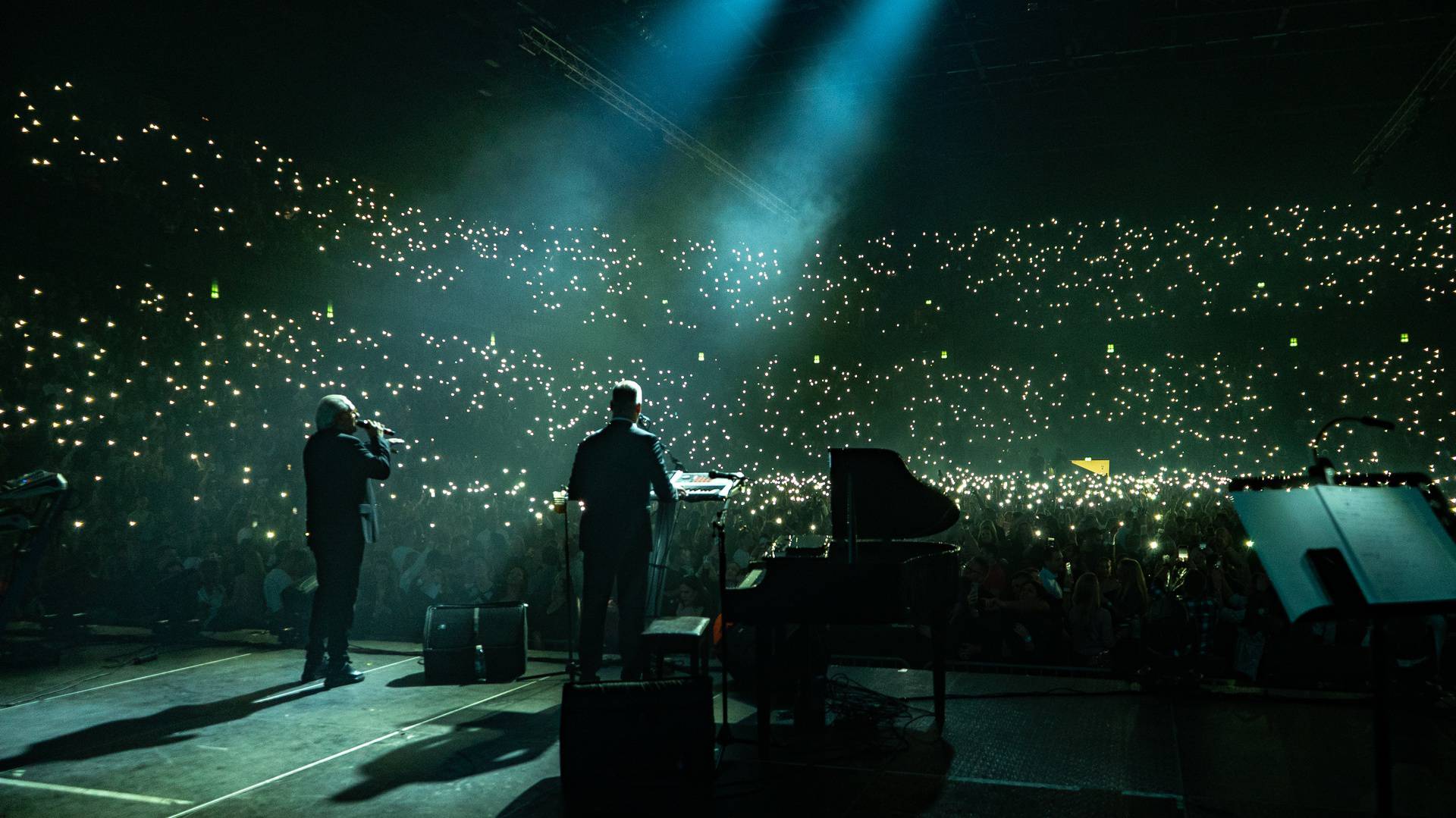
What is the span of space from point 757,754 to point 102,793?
2.74 meters

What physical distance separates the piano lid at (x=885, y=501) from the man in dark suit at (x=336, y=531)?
310cm

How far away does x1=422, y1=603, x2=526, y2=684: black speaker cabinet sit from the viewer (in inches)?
208

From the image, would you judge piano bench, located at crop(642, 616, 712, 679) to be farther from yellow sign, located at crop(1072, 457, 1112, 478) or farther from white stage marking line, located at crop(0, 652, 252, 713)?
yellow sign, located at crop(1072, 457, 1112, 478)

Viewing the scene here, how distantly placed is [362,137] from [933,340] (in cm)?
1214

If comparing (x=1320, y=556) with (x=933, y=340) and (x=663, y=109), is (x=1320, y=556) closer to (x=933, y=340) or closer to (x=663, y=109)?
(x=663, y=109)

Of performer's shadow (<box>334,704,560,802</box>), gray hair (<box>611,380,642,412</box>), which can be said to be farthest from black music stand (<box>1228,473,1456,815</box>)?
performer's shadow (<box>334,704,560,802</box>)

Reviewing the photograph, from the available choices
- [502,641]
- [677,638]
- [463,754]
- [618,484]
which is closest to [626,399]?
[618,484]

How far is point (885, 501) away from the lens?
4312 mm

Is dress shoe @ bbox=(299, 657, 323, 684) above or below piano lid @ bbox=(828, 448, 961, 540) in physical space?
below

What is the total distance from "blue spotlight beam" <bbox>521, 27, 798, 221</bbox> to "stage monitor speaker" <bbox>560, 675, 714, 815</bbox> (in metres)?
8.64

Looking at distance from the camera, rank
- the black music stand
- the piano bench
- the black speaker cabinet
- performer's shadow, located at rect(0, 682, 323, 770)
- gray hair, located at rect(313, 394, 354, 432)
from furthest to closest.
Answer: gray hair, located at rect(313, 394, 354, 432), the black speaker cabinet, the piano bench, performer's shadow, located at rect(0, 682, 323, 770), the black music stand

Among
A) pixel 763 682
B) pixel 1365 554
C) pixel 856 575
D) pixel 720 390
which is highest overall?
pixel 720 390

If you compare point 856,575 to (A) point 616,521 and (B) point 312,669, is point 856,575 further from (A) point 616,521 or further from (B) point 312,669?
(B) point 312,669

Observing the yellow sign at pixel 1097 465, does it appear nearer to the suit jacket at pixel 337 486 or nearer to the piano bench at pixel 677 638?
the piano bench at pixel 677 638
